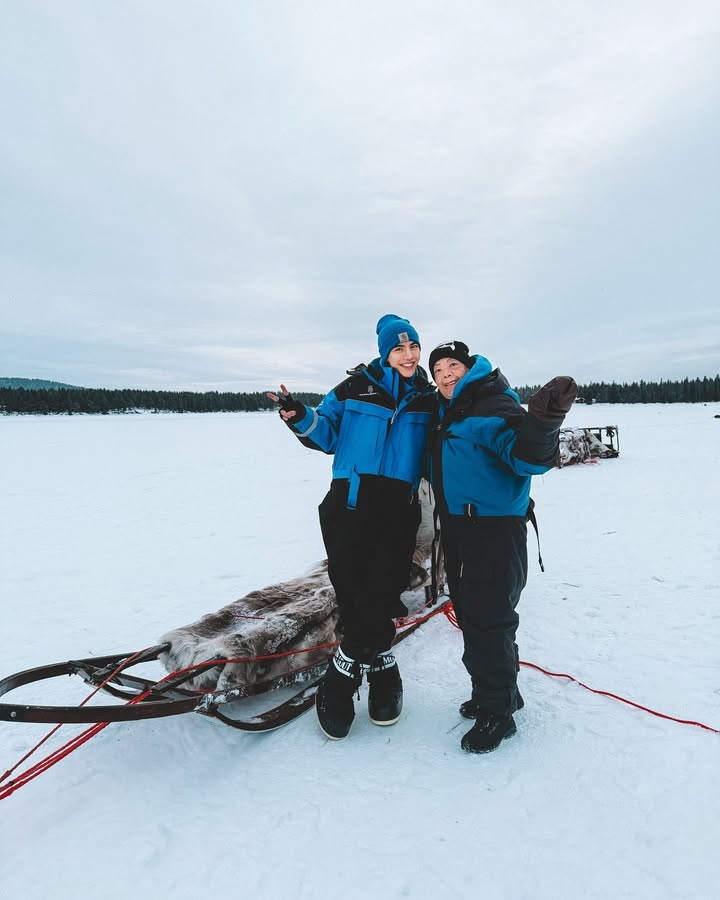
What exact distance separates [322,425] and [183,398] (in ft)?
253

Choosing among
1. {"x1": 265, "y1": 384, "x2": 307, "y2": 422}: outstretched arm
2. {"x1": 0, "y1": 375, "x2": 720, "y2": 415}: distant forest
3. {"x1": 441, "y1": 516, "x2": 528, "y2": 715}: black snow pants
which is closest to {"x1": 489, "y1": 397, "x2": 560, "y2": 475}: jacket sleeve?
{"x1": 441, "y1": 516, "x2": 528, "y2": 715}: black snow pants

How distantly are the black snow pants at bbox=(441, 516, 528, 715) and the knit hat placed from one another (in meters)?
0.80

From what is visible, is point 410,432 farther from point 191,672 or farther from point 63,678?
point 63,678

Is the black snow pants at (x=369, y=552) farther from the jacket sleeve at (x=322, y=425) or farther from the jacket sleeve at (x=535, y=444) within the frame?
the jacket sleeve at (x=535, y=444)

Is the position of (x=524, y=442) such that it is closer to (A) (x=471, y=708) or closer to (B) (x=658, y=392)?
(A) (x=471, y=708)

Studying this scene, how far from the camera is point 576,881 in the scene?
173 cm

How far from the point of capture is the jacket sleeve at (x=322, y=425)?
2627 millimetres

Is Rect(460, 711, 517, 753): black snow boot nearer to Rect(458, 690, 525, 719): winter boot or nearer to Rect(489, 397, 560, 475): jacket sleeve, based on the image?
Rect(458, 690, 525, 719): winter boot

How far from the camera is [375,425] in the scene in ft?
8.57

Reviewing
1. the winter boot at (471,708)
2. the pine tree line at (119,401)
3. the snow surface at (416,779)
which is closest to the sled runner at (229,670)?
the snow surface at (416,779)

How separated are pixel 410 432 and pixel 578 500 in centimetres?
695

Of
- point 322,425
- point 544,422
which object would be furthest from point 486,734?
point 322,425

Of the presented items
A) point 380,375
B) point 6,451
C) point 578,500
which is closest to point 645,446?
point 578,500

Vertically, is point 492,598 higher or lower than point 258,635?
higher
